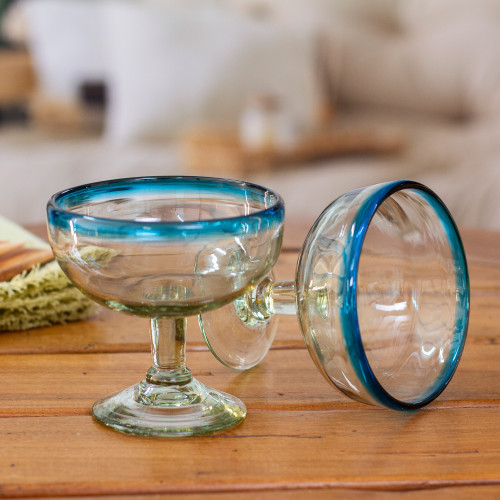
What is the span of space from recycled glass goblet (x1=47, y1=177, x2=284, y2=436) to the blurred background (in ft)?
3.66

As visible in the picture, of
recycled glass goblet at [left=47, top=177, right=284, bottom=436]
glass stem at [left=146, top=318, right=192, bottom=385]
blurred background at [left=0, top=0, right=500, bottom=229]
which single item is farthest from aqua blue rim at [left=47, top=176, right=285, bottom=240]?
blurred background at [left=0, top=0, right=500, bottom=229]

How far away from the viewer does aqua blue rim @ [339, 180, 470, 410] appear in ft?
1.51

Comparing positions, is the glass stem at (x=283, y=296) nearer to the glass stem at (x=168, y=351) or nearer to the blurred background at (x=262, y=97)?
the glass stem at (x=168, y=351)

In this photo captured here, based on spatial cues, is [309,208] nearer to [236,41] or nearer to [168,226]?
[236,41]

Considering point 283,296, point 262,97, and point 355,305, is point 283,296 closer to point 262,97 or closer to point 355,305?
point 355,305

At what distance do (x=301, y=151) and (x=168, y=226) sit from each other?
1.44 meters

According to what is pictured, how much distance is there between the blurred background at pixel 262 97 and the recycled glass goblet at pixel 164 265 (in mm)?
1115

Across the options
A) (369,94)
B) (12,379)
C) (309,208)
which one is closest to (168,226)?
(12,379)

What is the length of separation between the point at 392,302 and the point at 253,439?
0.17 meters

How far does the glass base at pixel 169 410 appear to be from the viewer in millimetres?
506

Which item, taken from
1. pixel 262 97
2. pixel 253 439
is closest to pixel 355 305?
pixel 253 439

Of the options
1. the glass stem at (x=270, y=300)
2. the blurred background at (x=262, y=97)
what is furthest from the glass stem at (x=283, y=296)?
the blurred background at (x=262, y=97)

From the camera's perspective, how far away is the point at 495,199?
5.28 feet

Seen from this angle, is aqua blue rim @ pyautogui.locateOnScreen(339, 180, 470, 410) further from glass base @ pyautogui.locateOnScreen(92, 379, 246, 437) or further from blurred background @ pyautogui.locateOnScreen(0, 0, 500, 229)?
blurred background @ pyautogui.locateOnScreen(0, 0, 500, 229)
